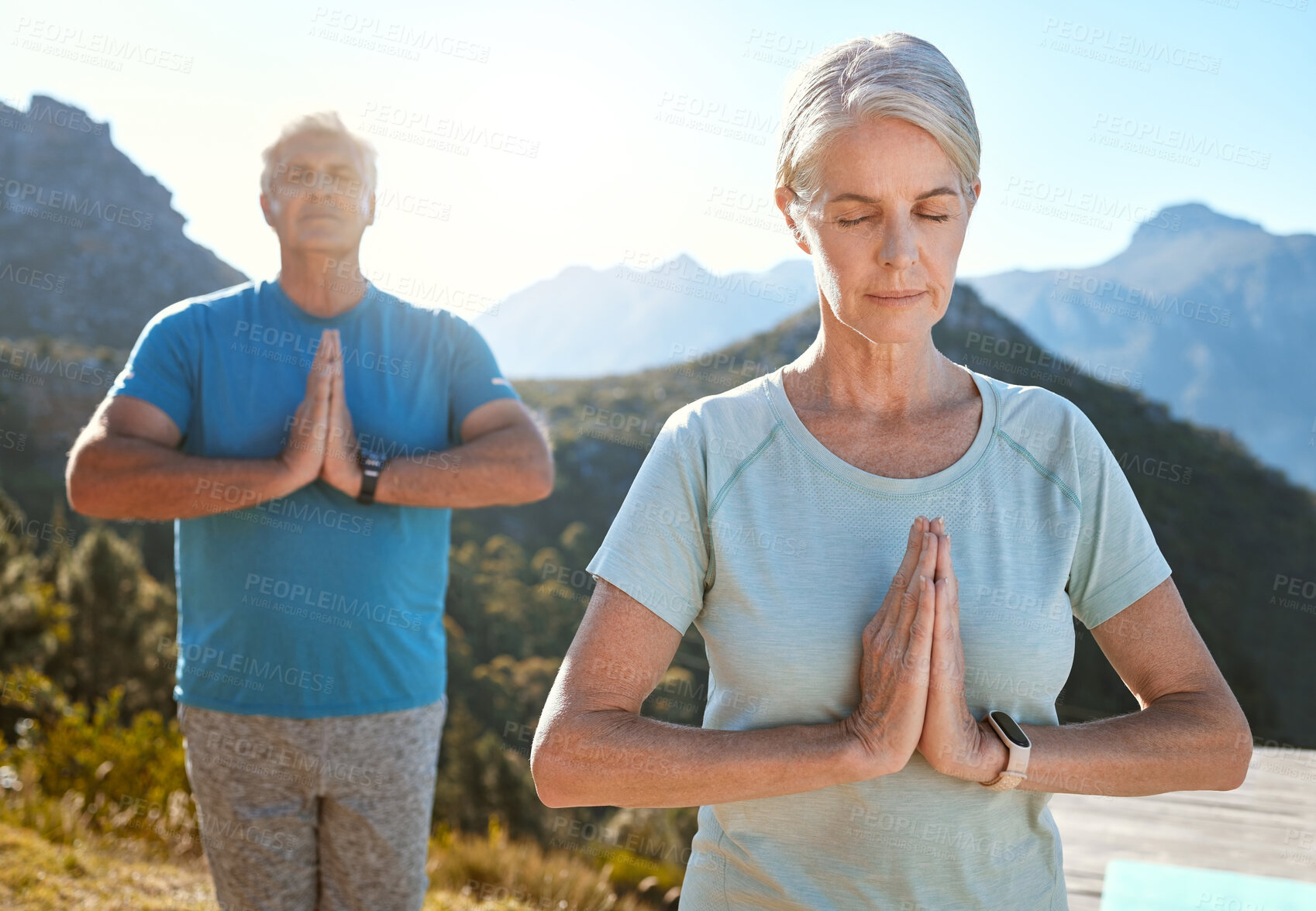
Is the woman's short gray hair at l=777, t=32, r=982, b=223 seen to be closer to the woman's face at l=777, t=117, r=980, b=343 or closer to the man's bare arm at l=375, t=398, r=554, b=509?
the woman's face at l=777, t=117, r=980, b=343

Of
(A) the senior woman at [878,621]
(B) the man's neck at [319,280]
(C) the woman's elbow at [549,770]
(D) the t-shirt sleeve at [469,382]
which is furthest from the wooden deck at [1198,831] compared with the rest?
(B) the man's neck at [319,280]

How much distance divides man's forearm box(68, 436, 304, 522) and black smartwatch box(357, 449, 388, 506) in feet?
0.47

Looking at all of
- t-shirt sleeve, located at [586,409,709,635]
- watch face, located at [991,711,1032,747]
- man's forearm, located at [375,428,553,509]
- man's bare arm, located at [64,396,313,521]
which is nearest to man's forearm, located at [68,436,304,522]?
man's bare arm, located at [64,396,313,521]

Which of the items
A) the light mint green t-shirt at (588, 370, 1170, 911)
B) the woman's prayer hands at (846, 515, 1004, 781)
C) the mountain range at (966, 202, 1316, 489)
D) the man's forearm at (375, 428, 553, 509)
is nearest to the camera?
the woman's prayer hands at (846, 515, 1004, 781)

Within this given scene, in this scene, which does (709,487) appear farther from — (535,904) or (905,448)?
(535,904)

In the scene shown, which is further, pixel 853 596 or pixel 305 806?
pixel 305 806

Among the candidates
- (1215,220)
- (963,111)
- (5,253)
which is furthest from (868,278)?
(1215,220)

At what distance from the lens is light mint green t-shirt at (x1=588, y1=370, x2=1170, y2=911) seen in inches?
46.2

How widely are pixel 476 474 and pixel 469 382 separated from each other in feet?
0.99

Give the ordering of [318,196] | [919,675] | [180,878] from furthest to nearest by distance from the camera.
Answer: [180,878], [318,196], [919,675]

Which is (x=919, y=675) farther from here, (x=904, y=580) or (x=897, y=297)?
(x=897, y=297)

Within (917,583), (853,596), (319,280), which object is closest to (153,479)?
(319,280)

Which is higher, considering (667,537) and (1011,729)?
(667,537)

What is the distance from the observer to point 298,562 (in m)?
2.22
